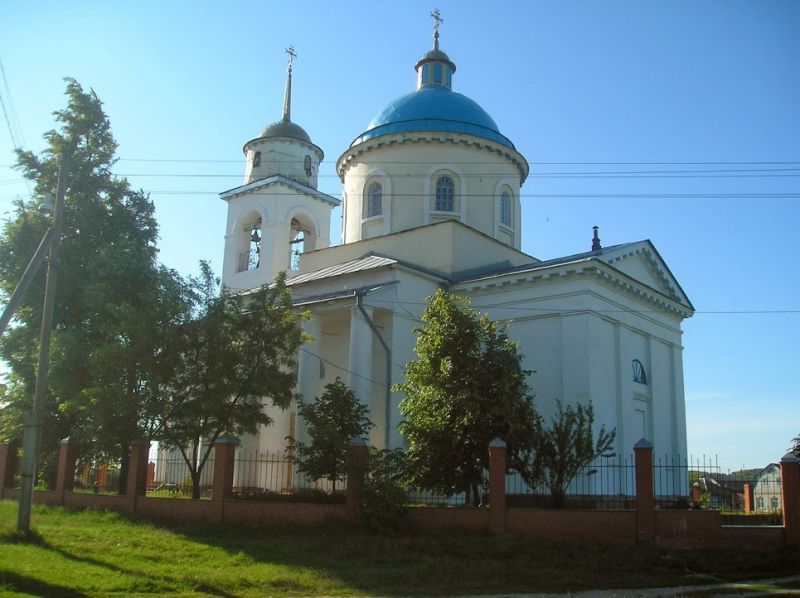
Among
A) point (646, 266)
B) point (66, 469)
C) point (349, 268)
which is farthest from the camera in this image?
point (646, 266)

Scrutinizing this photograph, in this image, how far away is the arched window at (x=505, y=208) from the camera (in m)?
25.6

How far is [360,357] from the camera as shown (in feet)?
65.4

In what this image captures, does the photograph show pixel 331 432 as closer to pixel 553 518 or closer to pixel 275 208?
pixel 553 518

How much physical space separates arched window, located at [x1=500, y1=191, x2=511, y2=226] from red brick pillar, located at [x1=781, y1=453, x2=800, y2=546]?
13.7m

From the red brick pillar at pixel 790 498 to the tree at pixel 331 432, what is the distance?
760 cm

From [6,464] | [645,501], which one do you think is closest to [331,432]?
[645,501]

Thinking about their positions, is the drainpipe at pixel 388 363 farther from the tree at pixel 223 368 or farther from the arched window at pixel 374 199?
the arched window at pixel 374 199

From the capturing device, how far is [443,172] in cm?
2502

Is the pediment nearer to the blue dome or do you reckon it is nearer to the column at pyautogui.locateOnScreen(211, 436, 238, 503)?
the blue dome

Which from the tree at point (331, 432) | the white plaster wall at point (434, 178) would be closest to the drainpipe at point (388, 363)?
the tree at point (331, 432)

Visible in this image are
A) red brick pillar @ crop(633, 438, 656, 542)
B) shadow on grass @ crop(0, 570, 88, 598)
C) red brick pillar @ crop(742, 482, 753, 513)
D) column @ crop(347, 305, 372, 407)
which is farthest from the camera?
red brick pillar @ crop(742, 482, 753, 513)

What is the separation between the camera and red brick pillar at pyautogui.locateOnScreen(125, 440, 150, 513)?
16.9 metres

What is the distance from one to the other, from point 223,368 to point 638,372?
11.2 meters

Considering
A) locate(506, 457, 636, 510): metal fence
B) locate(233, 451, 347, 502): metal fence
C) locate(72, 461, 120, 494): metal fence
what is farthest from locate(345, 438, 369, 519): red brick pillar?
locate(72, 461, 120, 494): metal fence
